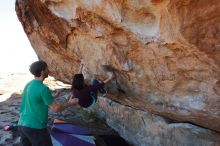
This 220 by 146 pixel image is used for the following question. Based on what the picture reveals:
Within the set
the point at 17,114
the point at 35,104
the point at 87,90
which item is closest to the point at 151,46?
the point at 87,90

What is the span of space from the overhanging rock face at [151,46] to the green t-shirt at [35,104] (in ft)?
4.71

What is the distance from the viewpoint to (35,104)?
563 cm

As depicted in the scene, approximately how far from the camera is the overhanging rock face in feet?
Answer: 16.2

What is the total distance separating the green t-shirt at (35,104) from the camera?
5484 millimetres

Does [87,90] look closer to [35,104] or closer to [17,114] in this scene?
[35,104]

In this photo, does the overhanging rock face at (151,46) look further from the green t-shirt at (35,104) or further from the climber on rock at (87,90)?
the green t-shirt at (35,104)

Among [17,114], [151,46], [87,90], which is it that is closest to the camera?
[151,46]

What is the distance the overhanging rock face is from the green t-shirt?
1435 millimetres

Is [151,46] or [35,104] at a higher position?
[151,46]

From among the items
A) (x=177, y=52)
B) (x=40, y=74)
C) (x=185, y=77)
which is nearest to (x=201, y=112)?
(x=185, y=77)

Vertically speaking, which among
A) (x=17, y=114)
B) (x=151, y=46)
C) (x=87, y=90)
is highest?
(x=151, y=46)

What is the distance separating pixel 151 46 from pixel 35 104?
1768mm

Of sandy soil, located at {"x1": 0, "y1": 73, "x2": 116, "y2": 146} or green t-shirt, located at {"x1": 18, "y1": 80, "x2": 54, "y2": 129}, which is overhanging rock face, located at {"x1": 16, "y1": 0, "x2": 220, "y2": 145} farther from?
sandy soil, located at {"x1": 0, "y1": 73, "x2": 116, "y2": 146}

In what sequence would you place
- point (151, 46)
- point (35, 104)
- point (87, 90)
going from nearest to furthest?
point (35, 104) < point (151, 46) < point (87, 90)
